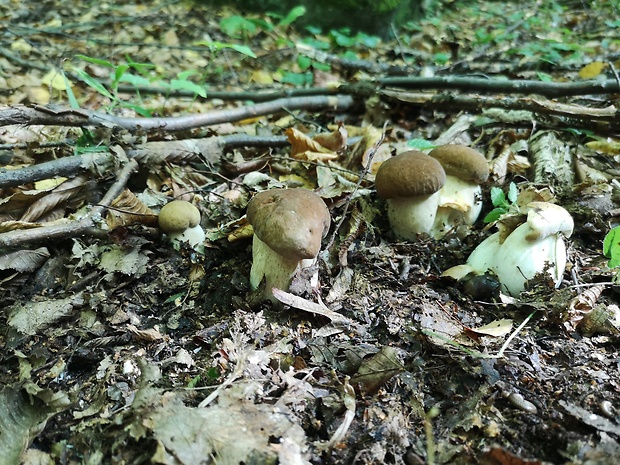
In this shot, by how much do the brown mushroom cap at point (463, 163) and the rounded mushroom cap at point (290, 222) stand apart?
1.25 metres

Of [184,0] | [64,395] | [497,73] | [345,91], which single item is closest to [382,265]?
[64,395]

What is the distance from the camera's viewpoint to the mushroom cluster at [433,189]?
9.47 feet

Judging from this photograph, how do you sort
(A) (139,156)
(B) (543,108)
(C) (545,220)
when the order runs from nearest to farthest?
(C) (545,220)
(A) (139,156)
(B) (543,108)

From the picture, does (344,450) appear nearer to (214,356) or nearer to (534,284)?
(214,356)

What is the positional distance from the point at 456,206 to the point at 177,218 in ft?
6.72

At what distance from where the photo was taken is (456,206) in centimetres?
316

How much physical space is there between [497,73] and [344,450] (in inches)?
240

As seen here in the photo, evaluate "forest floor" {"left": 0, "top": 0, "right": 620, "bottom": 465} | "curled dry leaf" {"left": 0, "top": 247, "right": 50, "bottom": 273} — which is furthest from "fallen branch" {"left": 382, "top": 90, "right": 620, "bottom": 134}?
"curled dry leaf" {"left": 0, "top": 247, "right": 50, "bottom": 273}

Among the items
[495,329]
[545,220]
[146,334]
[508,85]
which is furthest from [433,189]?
[508,85]

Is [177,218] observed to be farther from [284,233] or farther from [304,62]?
[304,62]

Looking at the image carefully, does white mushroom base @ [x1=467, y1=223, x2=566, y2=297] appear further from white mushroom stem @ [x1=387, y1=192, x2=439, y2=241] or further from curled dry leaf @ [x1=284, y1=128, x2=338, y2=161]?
curled dry leaf @ [x1=284, y1=128, x2=338, y2=161]

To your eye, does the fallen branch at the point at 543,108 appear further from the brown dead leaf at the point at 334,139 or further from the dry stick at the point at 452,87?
the brown dead leaf at the point at 334,139

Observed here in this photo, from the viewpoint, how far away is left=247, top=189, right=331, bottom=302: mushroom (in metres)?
2.27

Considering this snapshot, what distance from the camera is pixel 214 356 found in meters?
2.20
